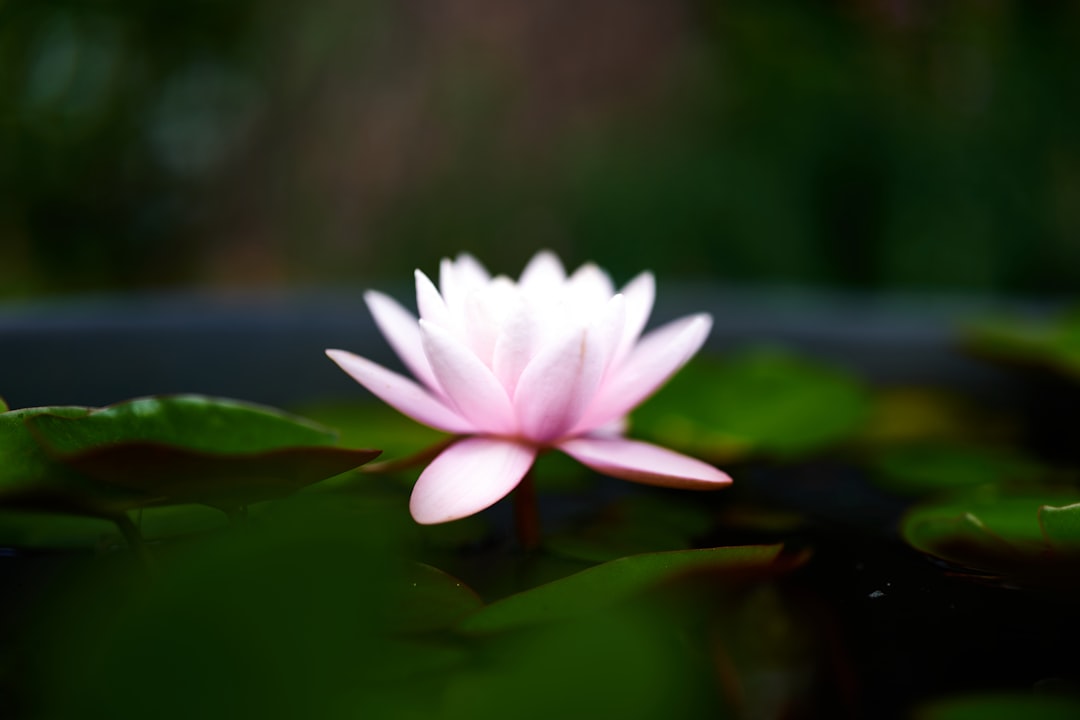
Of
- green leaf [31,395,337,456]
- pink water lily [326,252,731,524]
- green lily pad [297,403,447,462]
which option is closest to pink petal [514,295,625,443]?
pink water lily [326,252,731,524]

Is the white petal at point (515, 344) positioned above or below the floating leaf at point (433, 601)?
above

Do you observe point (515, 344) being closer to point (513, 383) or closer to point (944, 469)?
point (513, 383)

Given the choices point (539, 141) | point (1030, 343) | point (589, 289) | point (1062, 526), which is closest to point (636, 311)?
point (589, 289)

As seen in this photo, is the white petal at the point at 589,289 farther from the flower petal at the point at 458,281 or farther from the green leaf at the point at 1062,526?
the green leaf at the point at 1062,526

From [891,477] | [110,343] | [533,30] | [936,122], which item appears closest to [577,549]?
[891,477]

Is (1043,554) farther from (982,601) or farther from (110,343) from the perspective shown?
(110,343)

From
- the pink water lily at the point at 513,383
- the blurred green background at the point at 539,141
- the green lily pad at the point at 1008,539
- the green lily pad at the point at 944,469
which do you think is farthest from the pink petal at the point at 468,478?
the blurred green background at the point at 539,141
